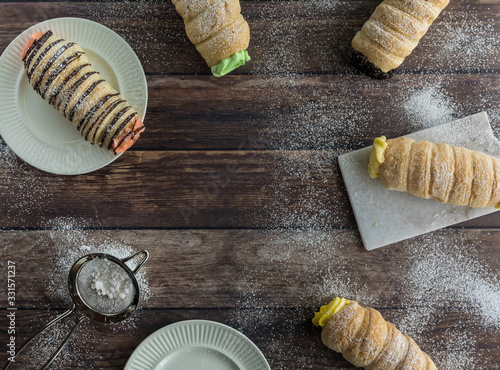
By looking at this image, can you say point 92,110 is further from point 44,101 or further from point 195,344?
point 195,344

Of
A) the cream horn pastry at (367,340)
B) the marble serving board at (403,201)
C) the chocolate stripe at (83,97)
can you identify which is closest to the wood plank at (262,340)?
the cream horn pastry at (367,340)

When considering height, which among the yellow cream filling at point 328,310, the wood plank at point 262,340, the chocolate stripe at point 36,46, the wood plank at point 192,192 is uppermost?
the chocolate stripe at point 36,46

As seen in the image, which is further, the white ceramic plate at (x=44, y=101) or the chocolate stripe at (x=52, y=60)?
the white ceramic plate at (x=44, y=101)

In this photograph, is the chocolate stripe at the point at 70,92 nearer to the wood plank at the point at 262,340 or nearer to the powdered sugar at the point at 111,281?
the powdered sugar at the point at 111,281

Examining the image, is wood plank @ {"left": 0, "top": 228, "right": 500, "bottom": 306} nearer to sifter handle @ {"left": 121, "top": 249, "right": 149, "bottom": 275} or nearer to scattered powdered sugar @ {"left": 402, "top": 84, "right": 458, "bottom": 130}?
sifter handle @ {"left": 121, "top": 249, "right": 149, "bottom": 275}

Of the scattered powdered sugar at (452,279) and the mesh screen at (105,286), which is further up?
the mesh screen at (105,286)

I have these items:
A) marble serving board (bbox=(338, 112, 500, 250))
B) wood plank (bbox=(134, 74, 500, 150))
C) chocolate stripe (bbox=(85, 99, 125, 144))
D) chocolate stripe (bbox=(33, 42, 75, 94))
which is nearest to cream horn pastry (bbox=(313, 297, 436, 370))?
marble serving board (bbox=(338, 112, 500, 250))

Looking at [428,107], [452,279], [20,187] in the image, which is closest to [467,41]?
[428,107]

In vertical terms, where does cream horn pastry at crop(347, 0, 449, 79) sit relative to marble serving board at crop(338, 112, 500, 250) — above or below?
above
